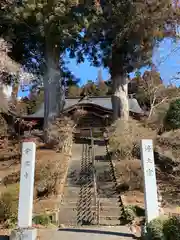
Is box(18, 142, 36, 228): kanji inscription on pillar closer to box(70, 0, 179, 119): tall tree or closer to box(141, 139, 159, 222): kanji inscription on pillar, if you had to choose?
box(141, 139, 159, 222): kanji inscription on pillar

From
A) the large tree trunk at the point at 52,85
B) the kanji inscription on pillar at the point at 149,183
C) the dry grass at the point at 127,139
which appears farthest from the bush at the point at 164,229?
A: the large tree trunk at the point at 52,85

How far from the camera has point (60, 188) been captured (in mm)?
11625

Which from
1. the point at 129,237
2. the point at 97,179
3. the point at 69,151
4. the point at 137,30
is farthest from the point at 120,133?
the point at 129,237

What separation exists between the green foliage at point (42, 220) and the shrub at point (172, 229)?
3.53 meters

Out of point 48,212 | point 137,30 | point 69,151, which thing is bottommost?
point 48,212

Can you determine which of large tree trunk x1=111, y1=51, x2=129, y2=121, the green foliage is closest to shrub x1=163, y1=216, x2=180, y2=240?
the green foliage

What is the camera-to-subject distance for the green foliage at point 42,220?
9219mm

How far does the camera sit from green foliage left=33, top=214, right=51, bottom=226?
9.22m

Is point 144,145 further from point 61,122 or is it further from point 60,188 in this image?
point 61,122

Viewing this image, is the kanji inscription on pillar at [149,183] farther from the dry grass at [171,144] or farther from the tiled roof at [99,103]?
the tiled roof at [99,103]

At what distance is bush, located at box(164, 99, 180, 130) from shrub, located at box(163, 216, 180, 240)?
1030 centimetres

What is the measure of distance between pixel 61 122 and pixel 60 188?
5426mm

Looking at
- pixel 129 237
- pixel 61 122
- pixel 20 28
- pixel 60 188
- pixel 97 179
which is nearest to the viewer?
pixel 129 237

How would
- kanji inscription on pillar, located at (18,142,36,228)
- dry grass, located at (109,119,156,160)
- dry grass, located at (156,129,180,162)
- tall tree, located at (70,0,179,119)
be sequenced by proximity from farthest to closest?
1. tall tree, located at (70,0,179,119)
2. dry grass, located at (109,119,156,160)
3. dry grass, located at (156,129,180,162)
4. kanji inscription on pillar, located at (18,142,36,228)
